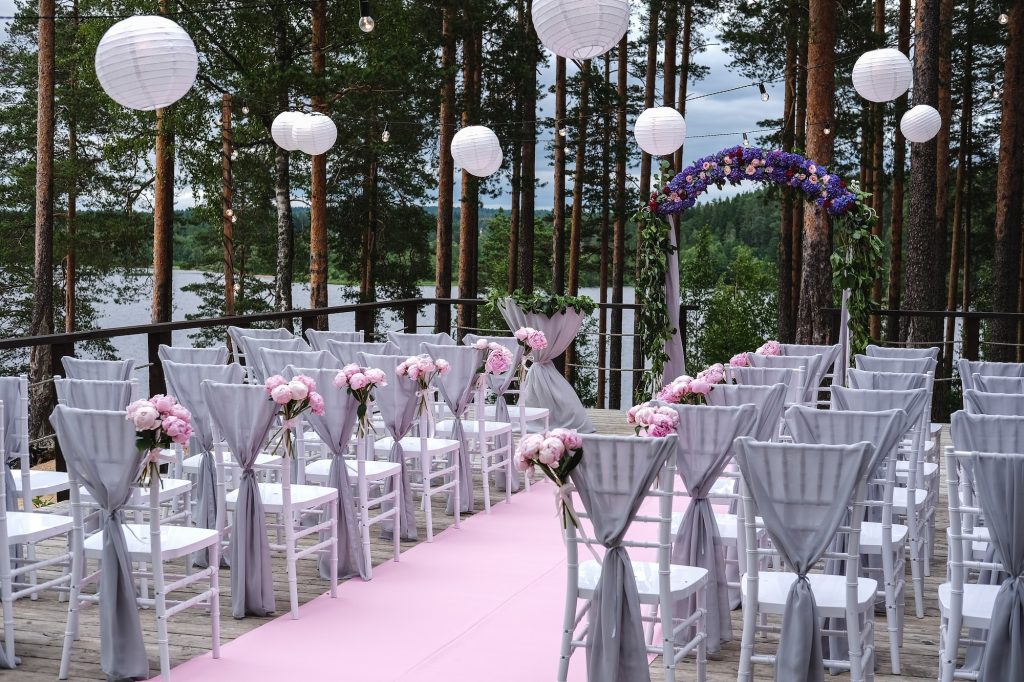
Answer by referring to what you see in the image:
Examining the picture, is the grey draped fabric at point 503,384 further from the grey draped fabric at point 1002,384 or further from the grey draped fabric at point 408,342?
the grey draped fabric at point 1002,384

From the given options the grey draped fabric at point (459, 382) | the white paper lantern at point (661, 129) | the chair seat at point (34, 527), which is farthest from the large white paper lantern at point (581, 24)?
the white paper lantern at point (661, 129)

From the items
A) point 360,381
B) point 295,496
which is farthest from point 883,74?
point 295,496

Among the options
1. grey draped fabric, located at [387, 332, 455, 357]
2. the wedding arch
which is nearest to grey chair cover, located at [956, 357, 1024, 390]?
the wedding arch

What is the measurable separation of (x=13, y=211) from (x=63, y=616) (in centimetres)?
1890

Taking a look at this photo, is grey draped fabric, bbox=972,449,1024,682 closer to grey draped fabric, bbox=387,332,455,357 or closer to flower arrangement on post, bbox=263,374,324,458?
flower arrangement on post, bbox=263,374,324,458

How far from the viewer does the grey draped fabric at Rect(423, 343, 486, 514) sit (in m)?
6.14

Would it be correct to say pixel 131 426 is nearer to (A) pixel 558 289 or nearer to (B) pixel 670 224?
(B) pixel 670 224

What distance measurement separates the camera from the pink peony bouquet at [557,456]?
10.5ft

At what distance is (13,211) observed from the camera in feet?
69.9

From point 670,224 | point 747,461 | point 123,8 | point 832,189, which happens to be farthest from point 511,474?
point 123,8

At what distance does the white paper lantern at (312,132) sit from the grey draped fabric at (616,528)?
23.5 ft

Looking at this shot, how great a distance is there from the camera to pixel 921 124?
972 cm

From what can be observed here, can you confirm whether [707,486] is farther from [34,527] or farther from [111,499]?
[34,527]

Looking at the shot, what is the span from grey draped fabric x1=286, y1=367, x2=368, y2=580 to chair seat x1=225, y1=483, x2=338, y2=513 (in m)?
0.14
